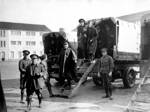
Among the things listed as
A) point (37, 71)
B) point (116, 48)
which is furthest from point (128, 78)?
point (37, 71)

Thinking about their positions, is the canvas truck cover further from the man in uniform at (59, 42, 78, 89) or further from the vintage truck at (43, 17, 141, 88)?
the man in uniform at (59, 42, 78, 89)

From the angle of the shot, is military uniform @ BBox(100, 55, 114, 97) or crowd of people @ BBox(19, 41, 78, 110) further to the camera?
military uniform @ BBox(100, 55, 114, 97)

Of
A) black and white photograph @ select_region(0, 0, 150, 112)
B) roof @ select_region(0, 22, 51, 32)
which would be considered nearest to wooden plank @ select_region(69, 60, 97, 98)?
black and white photograph @ select_region(0, 0, 150, 112)

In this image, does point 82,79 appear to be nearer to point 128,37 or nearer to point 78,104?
point 78,104

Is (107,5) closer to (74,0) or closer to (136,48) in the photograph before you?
(74,0)

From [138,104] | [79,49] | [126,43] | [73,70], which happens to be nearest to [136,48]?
[126,43]

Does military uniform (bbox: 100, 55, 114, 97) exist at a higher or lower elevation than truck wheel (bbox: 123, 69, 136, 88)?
higher

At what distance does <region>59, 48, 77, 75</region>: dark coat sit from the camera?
18.8ft

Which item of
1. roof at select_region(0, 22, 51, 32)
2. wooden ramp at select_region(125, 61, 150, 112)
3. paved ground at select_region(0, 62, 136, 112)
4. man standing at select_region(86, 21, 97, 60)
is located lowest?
paved ground at select_region(0, 62, 136, 112)

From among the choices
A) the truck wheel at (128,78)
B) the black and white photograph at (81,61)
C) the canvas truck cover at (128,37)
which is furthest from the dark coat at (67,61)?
the truck wheel at (128,78)

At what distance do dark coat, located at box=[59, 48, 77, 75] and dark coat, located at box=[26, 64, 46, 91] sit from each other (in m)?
1.26

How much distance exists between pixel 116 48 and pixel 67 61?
1453 mm

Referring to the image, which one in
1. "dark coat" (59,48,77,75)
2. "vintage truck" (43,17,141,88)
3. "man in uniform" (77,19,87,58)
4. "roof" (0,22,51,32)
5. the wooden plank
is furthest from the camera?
"man in uniform" (77,19,87,58)

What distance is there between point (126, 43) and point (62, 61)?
2.07 meters
